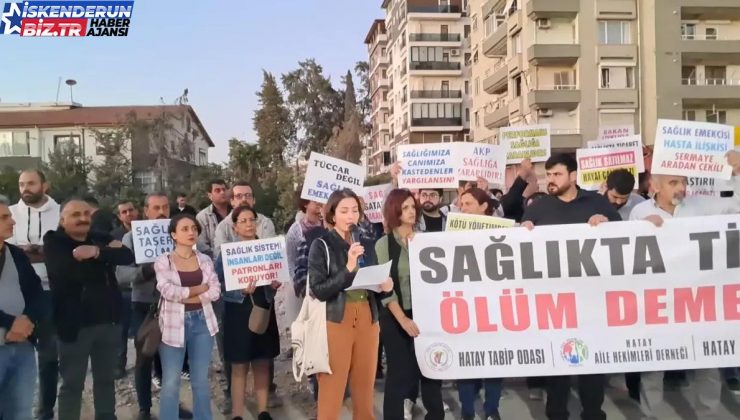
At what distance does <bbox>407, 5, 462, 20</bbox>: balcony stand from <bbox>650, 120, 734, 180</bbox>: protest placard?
2460 inches

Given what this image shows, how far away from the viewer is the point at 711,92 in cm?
3850

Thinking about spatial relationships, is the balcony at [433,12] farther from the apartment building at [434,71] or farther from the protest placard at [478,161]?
the protest placard at [478,161]

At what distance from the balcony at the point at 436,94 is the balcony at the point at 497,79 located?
1740 cm

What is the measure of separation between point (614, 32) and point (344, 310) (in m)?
40.1

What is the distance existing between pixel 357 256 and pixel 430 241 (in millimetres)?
977

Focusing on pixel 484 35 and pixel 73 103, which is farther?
pixel 73 103

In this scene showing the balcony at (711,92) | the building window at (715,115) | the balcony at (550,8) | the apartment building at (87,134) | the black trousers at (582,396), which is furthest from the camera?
the building window at (715,115)

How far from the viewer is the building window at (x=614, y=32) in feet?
131

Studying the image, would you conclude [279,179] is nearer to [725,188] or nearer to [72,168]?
[72,168]

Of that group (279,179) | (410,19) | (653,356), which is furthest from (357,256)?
(410,19)

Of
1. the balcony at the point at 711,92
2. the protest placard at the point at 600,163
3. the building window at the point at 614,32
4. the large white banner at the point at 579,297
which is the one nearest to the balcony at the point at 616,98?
the balcony at the point at 711,92

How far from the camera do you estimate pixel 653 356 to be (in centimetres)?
525

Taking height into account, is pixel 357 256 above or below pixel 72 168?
below

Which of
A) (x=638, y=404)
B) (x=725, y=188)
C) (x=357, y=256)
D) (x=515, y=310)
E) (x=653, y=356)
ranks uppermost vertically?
(x=725, y=188)
